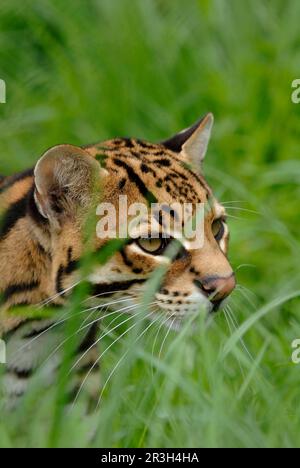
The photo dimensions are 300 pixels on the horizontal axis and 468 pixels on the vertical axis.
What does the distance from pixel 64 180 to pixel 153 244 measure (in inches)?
17.0

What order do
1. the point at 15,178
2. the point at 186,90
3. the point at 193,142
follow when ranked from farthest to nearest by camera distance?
the point at 186,90
the point at 193,142
the point at 15,178

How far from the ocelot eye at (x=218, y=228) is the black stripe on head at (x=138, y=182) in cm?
33

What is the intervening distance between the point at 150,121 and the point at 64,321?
3.64 m

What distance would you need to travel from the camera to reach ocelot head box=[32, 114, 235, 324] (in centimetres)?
445

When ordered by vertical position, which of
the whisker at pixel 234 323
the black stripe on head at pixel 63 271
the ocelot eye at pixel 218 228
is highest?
the ocelot eye at pixel 218 228

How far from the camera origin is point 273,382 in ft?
15.7

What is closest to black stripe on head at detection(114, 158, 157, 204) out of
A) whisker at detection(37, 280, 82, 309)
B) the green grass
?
whisker at detection(37, 280, 82, 309)

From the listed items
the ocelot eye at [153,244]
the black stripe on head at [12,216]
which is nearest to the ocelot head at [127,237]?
the ocelot eye at [153,244]

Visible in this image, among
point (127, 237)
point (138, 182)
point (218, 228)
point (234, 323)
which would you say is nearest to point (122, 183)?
point (138, 182)

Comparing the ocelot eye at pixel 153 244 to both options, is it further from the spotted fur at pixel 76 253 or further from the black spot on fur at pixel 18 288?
the black spot on fur at pixel 18 288

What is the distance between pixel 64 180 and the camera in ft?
14.8

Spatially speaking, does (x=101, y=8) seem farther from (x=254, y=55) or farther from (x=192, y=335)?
(x=192, y=335)

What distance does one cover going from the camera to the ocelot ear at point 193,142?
16.6ft

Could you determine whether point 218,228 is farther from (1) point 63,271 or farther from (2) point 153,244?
(1) point 63,271
